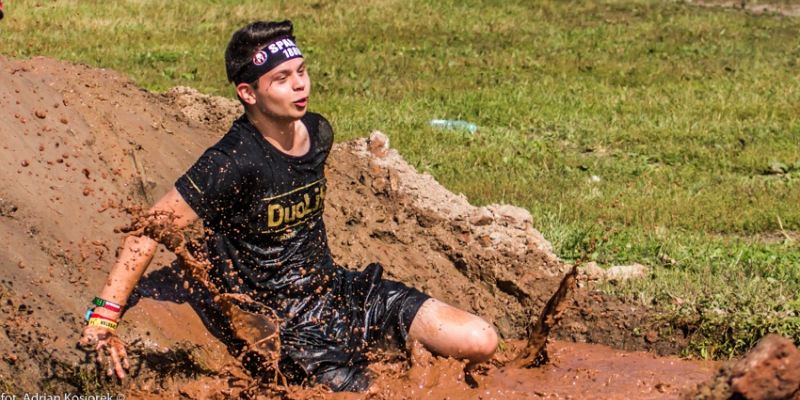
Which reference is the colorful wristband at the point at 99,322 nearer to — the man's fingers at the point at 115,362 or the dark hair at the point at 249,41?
the man's fingers at the point at 115,362

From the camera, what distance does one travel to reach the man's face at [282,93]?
5.17 m

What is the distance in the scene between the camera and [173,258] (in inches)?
228

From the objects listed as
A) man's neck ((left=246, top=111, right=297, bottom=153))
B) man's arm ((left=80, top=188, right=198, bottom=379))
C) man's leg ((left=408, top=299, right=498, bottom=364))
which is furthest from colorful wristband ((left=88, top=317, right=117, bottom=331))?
man's leg ((left=408, top=299, right=498, bottom=364))

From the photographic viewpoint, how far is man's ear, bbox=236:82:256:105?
5.21 metres

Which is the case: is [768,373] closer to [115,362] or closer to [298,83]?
[298,83]

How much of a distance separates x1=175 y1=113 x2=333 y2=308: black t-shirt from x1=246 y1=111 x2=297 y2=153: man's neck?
3 centimetres

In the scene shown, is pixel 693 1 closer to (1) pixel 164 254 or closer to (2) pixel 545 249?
(2) pixel 545 249

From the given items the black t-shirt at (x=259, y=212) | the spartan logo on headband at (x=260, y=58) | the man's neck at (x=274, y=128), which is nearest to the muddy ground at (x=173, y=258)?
the black t-shirt at (x=259, y=212)

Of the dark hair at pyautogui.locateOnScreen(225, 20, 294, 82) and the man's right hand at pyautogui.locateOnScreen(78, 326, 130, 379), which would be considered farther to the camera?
the dark hair at pyautogui.locateOnScreen(225, 20, 294, 82)

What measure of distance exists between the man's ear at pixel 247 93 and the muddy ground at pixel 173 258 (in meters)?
0.71

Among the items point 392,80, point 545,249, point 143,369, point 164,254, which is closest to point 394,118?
point 392,80

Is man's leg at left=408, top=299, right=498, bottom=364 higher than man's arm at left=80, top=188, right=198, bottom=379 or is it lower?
lower

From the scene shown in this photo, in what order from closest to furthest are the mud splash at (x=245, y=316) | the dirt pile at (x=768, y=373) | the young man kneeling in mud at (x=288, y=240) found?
the dirt pile at (x=768, y=373)
the mud splash at (x=245, y=316)
the young man kneeling in mud at (x=288, y=240)

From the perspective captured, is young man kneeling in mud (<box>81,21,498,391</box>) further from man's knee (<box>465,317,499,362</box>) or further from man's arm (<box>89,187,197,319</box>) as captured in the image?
man's arm (<box>89,187,197,319</box>)
